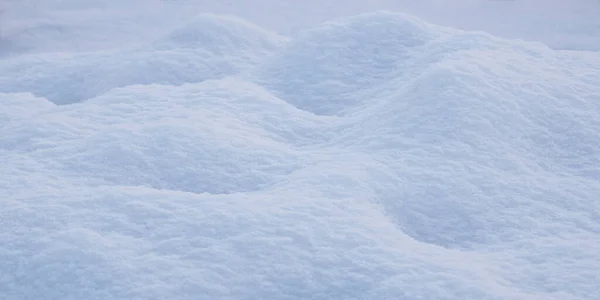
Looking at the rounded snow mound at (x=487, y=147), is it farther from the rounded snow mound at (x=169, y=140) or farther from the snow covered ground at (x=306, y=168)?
the rounded snow mound at (x=169, y=140)

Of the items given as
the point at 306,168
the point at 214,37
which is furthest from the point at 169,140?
the point at 214,37

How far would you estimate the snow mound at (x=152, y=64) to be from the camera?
7.06 feet

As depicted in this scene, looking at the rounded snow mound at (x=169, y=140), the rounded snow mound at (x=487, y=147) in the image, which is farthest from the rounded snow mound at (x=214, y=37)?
the rounded snow mound at (x=487, y=147)

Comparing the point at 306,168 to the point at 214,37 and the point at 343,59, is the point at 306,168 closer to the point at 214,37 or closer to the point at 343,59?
the point at 343,59

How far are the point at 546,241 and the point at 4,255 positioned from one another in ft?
3.38

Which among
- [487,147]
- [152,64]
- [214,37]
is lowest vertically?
[487,147]

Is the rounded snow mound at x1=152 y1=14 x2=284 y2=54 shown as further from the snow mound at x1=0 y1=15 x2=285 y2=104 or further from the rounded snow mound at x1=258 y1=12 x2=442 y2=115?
the rounded snow mound at x1=258 y1=12 x2=442 y2=115

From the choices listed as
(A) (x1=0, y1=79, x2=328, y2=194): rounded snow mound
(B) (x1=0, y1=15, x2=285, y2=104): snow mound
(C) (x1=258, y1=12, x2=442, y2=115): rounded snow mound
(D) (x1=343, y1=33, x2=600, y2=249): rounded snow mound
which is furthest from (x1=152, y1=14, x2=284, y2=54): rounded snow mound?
(D) (x1=343, y1=33, x2=600, y2=249): rounded snow mound

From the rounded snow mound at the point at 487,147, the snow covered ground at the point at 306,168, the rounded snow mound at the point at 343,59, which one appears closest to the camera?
the snow covered ground at the point at 306,168

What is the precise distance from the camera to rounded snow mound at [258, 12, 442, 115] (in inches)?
78.0

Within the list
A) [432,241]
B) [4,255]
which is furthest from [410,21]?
[4,255]

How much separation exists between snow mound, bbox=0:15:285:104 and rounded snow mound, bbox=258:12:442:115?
203 mm

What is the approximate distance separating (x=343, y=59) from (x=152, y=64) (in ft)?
2.20

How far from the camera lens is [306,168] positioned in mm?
1494
